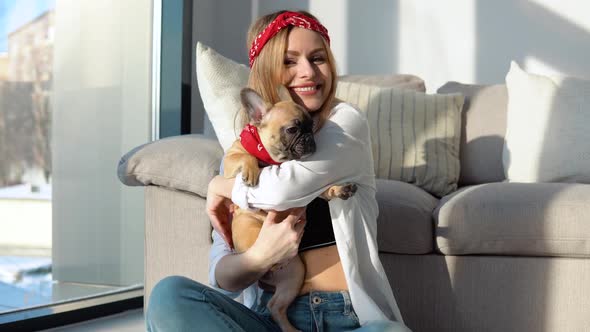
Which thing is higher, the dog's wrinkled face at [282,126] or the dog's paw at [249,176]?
the dog's wrinkled face at [282,126]

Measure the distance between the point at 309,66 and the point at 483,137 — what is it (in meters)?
1.61

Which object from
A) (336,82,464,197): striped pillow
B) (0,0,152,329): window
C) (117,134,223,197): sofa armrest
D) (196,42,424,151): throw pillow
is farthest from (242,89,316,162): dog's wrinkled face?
(0,0,152,329): window

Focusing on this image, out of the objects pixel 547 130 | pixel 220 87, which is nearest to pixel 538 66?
pixel 547 130

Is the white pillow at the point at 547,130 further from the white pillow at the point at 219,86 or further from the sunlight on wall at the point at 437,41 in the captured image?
the white pillow at the point at 219,86

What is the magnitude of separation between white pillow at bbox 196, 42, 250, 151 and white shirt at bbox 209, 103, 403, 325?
0.90 meters

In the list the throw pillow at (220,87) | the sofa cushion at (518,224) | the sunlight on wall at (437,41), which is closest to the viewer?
the sofa cushion at (518,224)

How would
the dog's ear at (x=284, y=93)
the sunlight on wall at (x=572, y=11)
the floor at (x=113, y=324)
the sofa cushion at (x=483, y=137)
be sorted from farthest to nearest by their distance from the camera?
the sunlight on wall at (x=572, y=11)
the sofa cushion at (x=483, y=137)
the floor at (x=113, y=324)
the dog's ear at (x=284, y=93)

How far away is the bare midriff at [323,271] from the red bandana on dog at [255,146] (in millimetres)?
249

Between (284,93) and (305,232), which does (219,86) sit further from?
(305,232)

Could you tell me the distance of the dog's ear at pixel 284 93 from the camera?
186cm

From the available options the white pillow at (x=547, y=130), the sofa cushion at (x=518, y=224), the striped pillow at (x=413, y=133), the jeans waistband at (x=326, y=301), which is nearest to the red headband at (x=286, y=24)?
the jeans waistband at (x=326, y=301)

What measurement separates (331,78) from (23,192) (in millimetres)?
1857

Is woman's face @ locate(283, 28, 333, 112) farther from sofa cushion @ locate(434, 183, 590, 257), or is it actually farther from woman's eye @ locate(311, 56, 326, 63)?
sofa cushion @ locate(434, 183, 590, 257)

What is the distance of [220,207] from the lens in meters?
1.93
